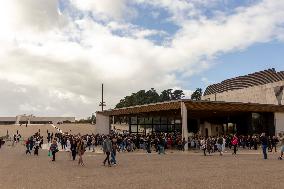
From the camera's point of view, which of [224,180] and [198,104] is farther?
[198,104]

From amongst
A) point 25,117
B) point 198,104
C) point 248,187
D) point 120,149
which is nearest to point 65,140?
point 120,149

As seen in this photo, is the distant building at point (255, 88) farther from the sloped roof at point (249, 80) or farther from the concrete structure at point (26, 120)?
the concrete structure at point (26, 120)

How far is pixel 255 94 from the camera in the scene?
62.4m

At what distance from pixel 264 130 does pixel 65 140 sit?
19172 mm

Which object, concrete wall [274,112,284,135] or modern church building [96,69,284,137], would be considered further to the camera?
concrete wall [274,112,284,135]

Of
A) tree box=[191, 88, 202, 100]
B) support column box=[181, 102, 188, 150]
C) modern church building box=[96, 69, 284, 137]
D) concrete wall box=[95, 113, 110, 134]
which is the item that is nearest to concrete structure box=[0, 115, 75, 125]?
tree box=[191, 88, 202, 100]

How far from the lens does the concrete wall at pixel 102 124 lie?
46781mm

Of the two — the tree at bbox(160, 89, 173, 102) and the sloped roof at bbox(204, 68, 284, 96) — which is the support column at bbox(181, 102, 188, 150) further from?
the tree at bbox(160, 89, 173, 102)

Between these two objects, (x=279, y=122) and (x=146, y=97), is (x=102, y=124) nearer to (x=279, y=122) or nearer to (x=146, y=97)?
(x=279, y=122)

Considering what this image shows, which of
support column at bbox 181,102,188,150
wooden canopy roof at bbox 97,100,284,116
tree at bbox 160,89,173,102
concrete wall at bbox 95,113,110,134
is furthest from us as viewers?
tree at bbox 160,89,173,102

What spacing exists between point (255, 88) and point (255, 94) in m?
1.03

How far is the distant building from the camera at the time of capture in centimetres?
5722

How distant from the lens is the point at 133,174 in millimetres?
14438

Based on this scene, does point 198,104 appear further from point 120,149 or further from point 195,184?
point 195,184
